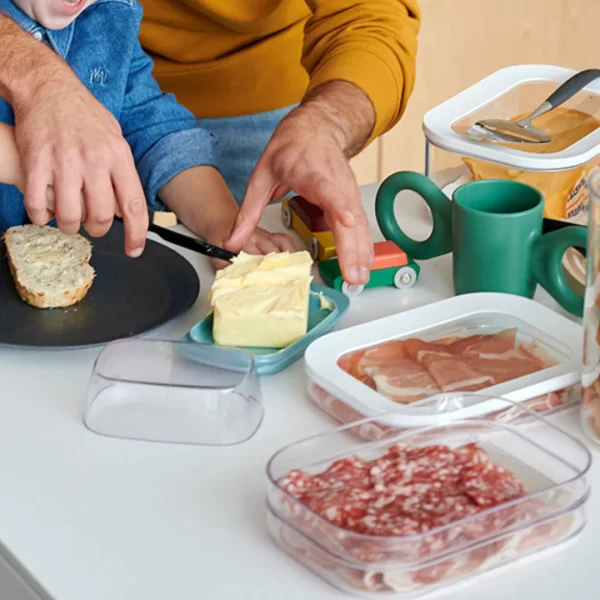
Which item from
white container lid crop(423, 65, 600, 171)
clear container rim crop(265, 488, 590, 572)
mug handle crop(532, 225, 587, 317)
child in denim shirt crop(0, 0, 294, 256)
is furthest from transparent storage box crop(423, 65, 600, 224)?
clear container rim crop(265, 488, 590, 572)

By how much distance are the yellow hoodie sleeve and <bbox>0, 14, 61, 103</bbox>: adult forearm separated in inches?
17.1

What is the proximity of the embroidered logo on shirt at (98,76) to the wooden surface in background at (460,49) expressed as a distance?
1.43 m

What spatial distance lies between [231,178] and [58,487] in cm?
109

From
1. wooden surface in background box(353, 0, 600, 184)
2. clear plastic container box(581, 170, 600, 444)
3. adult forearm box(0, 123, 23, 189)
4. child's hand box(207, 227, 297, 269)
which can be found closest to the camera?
clear plastic container box(581, 170, 600, 444)

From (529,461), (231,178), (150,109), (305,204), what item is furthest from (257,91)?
(529,461)

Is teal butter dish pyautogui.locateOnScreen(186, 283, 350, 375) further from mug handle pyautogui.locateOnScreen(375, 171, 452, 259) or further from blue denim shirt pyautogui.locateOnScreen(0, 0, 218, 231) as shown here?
blue denim shirt pyautogui.locateOnScreen(0, 0, 218, 231)

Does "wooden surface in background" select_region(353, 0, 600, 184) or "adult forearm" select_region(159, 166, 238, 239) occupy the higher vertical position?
"adult forearm" select_region(159, 166, 238, 239)

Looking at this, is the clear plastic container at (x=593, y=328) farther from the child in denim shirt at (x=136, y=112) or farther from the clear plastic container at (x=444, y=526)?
the child in denim shirt at (x=136, y=112)

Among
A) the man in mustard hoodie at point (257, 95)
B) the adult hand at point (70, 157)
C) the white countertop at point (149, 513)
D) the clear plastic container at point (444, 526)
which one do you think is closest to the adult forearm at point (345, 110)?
the man in mustard hoodie at point (257, 95)

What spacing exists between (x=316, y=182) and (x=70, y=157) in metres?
0.29

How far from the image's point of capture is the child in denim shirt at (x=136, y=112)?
1.37 m

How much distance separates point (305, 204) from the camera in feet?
4.36

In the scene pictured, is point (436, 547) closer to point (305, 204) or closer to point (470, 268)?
point (470, 268)

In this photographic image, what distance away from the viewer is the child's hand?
126cm
